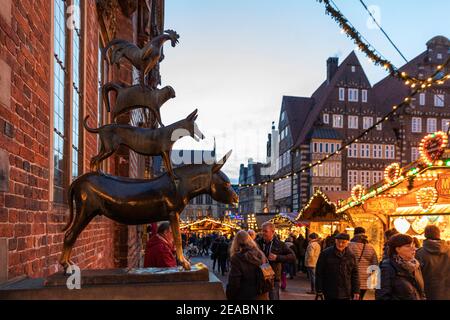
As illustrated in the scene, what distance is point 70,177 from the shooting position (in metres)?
5.42

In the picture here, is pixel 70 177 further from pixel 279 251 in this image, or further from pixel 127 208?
pixel 279 251

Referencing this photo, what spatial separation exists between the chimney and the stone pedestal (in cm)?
Answer: 5096

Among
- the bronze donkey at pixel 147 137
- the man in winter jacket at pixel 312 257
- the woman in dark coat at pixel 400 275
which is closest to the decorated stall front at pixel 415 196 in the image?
the man in winter jacket at pixel 312 257

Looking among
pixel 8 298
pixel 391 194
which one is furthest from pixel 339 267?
pixel 391 194

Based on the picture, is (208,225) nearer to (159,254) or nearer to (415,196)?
(415,196)

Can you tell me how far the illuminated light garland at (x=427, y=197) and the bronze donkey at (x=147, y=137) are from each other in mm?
10100

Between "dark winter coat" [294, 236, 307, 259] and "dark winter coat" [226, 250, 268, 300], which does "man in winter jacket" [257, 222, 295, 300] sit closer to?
"dark winter coat" [226, 250, 268, 300]

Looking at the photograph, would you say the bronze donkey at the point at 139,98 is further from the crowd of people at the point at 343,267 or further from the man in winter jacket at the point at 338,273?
the man in winter jacket at the point at 338,273

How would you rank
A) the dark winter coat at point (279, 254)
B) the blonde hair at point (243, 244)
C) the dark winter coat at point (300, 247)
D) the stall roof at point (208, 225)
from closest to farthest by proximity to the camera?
the blonde hair at point (243, 244)
the dark winter coat at point (279, 254)
the dark winter coat at point (300, 247)
the stall roof at point (208, 225)

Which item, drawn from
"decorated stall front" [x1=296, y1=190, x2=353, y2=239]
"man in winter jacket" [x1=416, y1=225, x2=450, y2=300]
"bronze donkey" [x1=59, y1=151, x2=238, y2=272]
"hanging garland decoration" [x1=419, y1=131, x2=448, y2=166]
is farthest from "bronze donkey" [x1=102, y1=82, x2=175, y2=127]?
"decorated stall front" [x1=296, y1=190, x2=353, y2=239]

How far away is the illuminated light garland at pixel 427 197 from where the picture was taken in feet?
38.5

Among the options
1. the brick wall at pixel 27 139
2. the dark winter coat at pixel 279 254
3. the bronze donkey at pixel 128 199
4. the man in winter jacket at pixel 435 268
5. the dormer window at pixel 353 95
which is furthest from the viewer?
the dormer window at pixel 353 95

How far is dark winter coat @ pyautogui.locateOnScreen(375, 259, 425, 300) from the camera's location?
4570mm

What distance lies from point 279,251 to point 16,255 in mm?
5052
